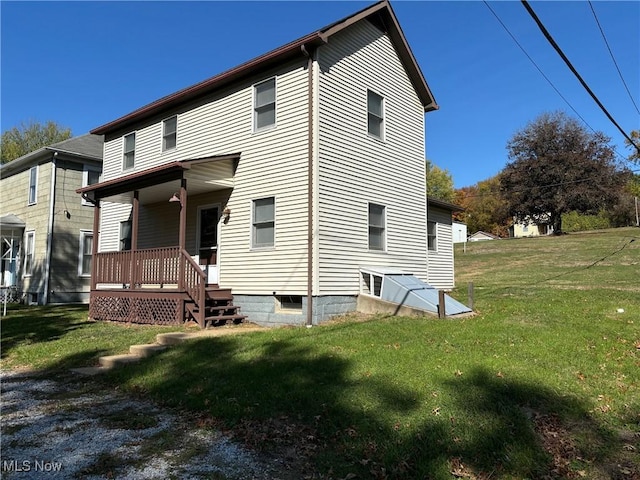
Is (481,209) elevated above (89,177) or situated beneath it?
elevated above

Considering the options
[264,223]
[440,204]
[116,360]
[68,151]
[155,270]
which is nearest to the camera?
[116,360]

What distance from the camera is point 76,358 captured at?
26.5 feet

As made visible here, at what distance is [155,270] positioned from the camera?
38.7 ft

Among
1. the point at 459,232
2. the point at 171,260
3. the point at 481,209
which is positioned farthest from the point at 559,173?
the point at 171,260

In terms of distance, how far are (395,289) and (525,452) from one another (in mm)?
6825

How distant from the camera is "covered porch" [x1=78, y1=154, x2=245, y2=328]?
432 inches

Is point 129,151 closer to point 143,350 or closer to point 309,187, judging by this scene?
point 309,187

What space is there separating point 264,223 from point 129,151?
7.13m

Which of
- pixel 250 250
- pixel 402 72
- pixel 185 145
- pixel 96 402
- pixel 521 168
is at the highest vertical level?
pixel 521 168

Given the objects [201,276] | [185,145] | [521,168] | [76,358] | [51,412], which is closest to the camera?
[51,412]

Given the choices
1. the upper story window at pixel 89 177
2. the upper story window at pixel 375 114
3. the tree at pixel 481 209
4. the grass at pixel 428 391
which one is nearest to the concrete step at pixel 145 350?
the grass at pixel 428 391

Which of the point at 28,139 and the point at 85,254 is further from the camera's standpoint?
the point at 28,139


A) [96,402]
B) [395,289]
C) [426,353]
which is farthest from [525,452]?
[395,289]

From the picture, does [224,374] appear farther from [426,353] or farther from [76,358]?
[76,358]
